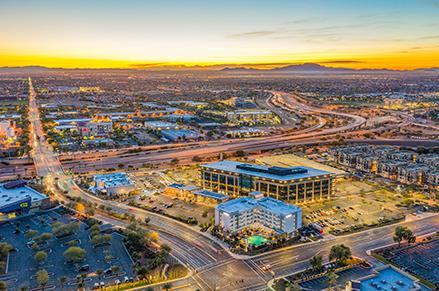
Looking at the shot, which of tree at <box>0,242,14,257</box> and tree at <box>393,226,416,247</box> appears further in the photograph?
tree at <box>393,226,416,247</box>

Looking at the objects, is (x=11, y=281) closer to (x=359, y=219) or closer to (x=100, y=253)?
(x=100, y=253)

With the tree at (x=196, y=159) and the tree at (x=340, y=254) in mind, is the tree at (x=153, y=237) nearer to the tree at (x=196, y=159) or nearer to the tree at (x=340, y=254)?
the tree at (x=340, y=254)

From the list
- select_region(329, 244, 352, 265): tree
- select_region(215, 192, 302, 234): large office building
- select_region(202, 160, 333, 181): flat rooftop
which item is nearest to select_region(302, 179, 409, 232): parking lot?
select_region(202, 160, 333, 181): flat rooftop

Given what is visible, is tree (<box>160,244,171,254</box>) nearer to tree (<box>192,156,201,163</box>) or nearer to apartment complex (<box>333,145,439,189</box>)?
tree (<box>192,156,201,163</box>)

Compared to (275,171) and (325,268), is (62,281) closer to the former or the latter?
(325,268)

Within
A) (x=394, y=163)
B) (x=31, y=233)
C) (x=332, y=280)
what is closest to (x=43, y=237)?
(x=31, y=233)

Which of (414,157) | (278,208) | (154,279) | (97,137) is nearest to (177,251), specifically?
(154,279)
